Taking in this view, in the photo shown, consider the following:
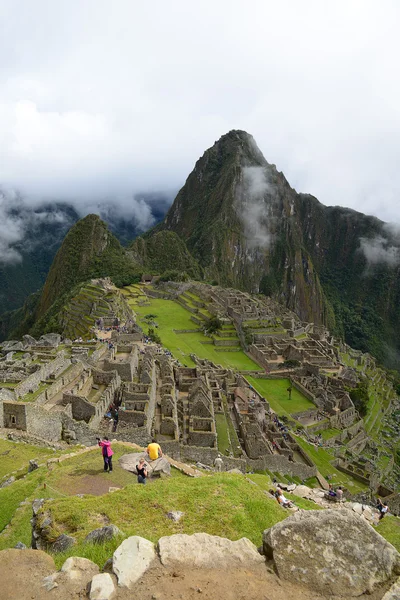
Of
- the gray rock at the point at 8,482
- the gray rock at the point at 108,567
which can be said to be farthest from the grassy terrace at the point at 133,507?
the gray rock at the point at 8,482

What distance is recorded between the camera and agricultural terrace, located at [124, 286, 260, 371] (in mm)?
51303

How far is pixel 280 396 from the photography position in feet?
144

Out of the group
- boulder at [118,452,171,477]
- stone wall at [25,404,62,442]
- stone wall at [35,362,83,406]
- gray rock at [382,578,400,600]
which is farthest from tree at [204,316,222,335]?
gray rock at [382,578,400,600]

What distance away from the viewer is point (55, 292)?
326 feet

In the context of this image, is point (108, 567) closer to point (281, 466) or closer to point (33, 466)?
point (33, 466)

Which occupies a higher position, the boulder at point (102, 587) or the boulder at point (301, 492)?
the boulder at point (102, 587)

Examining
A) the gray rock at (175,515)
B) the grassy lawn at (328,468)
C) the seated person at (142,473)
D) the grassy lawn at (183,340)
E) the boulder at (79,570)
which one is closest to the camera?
the boulder at (79,570)

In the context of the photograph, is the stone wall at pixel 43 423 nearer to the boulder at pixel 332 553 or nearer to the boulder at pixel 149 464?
the boulder at pixel 149 464

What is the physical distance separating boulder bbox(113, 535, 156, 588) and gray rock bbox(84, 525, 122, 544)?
1.13 meters

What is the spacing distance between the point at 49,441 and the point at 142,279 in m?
83.4

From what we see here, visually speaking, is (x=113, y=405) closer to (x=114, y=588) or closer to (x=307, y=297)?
(x=114, y=588)

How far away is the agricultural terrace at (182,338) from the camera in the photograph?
51303 mm

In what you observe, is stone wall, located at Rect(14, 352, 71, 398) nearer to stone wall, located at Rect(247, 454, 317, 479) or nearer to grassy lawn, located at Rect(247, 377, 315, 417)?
stone wall, located at Rect(247, 454, 317, 479)

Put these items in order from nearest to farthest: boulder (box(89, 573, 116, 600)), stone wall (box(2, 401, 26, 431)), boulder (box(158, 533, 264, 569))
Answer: boulder (box(89, 573, 116, 600))
boulder (box(158, 533, 264, 569))
stone wall (box(2, 401, 26, 431))
